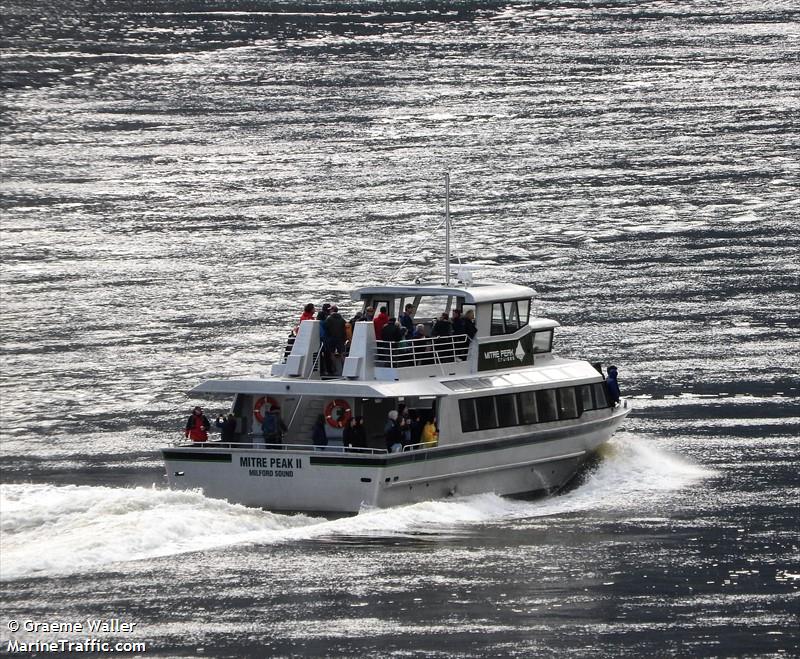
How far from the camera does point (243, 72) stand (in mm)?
98500

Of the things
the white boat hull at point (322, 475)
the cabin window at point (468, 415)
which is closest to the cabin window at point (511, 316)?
the cabin window at point (468, 415)

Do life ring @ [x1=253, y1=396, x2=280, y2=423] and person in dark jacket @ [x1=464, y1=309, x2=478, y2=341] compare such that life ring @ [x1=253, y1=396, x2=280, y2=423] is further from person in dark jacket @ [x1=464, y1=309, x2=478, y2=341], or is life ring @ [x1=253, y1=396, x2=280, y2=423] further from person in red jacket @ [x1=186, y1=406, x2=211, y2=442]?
person in dark jacket @ [x1=464, y1=309, x2=478, y2=341]

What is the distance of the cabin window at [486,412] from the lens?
112 ft

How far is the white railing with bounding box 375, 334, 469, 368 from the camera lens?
33812 mm

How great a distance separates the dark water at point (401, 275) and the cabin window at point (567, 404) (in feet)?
5.57

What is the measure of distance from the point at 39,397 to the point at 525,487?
14.3 metres

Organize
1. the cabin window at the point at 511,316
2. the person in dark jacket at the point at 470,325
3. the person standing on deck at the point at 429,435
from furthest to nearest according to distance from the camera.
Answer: the cabin window at the point at 511,316
the person in dark jacket at the point at 470,325
the person standing on deck at the point at 429,435

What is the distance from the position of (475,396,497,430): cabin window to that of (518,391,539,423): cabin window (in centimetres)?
94

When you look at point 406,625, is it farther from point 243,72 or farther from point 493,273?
point 243,72

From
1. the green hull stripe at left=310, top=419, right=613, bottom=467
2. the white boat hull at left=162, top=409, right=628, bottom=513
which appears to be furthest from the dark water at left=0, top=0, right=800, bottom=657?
the green hull stripe at left=310, top=419, right=613, bottom=467

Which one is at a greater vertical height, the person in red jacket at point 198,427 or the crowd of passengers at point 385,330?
the crowd of passengers at point 385,330

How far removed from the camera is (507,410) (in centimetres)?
3481

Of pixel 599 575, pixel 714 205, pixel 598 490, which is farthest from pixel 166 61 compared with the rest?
pixel 599 575

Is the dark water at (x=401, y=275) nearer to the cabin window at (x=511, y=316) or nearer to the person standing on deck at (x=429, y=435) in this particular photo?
the person standing on deck at (x=429, y=435)
